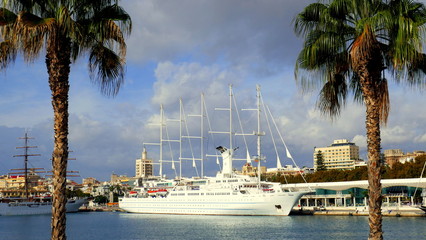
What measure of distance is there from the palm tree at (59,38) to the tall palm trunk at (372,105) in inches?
236

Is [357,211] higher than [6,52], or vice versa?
[6,52]

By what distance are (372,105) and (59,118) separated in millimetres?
8032

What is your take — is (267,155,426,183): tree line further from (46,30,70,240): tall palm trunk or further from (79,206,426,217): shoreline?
(46,30,70,240): tall palm trunk

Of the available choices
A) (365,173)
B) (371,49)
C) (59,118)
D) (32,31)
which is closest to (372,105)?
(371,49)

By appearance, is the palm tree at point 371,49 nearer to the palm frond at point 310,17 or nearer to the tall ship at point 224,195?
the palm frond at point 310,17

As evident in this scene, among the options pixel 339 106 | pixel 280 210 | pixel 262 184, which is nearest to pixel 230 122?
pixel 262 184

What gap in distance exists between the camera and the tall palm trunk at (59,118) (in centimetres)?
1202

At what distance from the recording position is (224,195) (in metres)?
88.5

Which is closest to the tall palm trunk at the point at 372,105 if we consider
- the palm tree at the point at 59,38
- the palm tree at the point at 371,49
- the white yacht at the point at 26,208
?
the palm tree at the point at 371,49

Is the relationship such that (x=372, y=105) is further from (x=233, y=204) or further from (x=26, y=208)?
(x=26, y=208)

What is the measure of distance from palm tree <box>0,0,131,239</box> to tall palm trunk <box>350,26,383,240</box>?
5.99 meters

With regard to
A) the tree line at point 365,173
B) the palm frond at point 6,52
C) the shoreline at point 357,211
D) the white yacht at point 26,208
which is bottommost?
the white yacht at point 26,208

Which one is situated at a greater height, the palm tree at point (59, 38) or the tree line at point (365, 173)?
the palm tree at point (59, 38)

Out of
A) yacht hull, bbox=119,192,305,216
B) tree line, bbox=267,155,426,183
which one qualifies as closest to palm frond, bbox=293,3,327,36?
yacht hull, bbox=119,192,305,216
